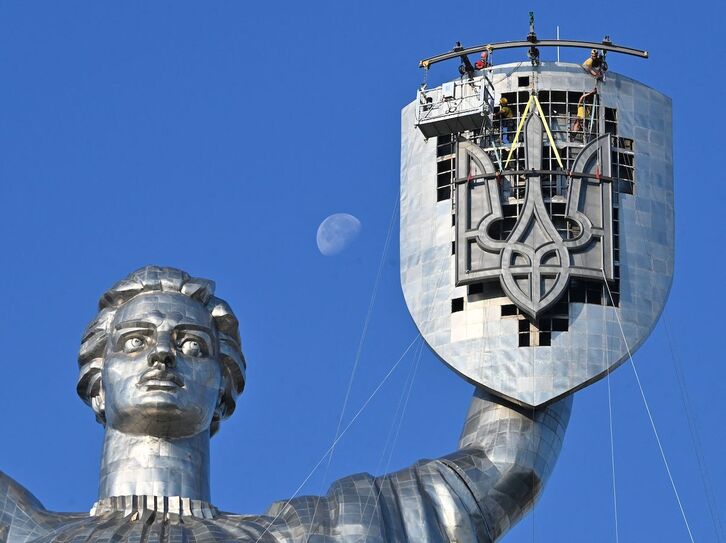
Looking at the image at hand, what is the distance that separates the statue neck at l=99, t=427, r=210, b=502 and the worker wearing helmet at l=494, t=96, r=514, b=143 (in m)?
6.84

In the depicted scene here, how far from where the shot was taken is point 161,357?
42281 millimetres

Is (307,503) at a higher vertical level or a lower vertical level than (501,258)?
lower

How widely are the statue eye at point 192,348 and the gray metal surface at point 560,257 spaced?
3.38 meters

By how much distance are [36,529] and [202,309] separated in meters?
4.36

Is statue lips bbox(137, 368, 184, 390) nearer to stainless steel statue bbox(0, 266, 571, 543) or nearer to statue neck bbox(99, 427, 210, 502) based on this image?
stainless steel statue bbox(0, 266, 571, 543)

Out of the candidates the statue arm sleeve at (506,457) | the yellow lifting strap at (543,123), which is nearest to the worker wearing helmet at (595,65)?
the yellow lifting strap at (543,123)

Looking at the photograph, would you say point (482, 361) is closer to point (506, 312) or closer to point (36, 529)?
point (506, 312)

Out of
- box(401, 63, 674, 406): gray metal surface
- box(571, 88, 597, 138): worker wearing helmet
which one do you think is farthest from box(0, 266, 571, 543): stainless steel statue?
box(571, 88, 597, 138): worker wearing helmet

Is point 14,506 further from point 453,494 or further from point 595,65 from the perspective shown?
point 595,65

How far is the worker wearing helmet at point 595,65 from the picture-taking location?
4456cm

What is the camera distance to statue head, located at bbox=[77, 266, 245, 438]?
42.1 m

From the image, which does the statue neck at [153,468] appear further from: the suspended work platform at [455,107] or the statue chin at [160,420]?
the suspended work platform at [455,107]

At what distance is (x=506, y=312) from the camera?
42938 millimetres

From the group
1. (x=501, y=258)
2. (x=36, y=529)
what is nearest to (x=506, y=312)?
(x=501, y=258)
